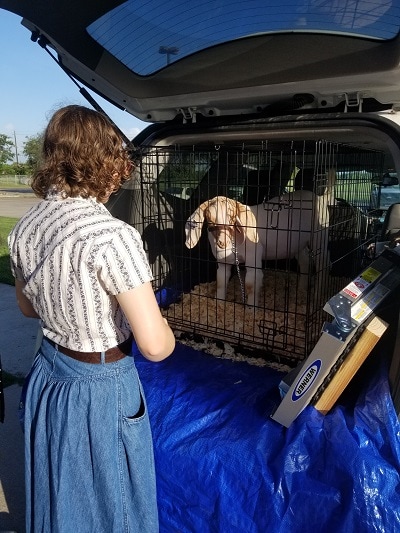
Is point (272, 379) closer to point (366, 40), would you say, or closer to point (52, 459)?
point (52, 459)

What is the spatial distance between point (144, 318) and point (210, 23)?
143 cm

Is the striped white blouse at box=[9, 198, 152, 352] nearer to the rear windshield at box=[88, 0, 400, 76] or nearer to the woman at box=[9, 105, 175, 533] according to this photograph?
the woman at box=[9, 105, 175, 533]

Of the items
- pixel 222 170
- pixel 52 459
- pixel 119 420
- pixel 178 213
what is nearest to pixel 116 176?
pixel 119 420

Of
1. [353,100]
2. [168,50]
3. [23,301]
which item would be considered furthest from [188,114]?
[23,301]

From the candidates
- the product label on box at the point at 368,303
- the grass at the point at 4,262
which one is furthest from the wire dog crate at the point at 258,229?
the grass at the point at 4,262

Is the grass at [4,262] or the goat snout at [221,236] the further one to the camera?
the grass at [4,262]

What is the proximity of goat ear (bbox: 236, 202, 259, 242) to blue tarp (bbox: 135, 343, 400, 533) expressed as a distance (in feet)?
2.98

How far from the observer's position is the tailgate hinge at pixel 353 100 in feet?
6.10

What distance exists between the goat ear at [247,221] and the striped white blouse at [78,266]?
3.87 ft

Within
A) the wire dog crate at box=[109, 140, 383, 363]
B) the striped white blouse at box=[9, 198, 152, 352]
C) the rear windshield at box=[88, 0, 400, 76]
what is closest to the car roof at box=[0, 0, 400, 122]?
the rear windshield at box=[88, 0, 400, 76]

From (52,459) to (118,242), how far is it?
0.77 meters

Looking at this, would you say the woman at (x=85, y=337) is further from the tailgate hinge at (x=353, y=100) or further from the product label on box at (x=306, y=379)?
the tailgate hinge at (x=353, y=100)

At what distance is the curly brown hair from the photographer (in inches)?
48.8

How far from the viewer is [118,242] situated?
3.92 feet
